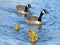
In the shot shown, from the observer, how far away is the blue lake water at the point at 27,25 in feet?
55.6

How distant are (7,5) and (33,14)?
2.80 m

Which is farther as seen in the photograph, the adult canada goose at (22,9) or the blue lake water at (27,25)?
the adult canada goose at (22,9)

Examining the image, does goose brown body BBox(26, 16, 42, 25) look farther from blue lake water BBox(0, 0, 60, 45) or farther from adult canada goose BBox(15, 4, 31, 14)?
adult canada goose BBox(15, 4, 31, 14)

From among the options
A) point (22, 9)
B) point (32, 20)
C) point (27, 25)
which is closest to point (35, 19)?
point (32, 20)

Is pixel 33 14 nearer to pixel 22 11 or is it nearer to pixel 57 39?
pixel 22 11

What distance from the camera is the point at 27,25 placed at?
21.2m

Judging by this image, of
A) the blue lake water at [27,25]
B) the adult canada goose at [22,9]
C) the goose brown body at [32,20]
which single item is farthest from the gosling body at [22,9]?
the goose brown body at [32,20]

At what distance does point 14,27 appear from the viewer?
19078 mm

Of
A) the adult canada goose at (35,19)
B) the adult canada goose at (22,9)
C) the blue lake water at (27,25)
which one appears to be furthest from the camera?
the adult canada goose at (22,9)

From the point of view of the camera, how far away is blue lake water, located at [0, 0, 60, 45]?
17.0 metres

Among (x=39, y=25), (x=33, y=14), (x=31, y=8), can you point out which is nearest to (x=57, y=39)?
(x=39, y=25)

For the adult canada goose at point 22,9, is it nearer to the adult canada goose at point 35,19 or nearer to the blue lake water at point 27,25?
the blue lake water at point 27,25

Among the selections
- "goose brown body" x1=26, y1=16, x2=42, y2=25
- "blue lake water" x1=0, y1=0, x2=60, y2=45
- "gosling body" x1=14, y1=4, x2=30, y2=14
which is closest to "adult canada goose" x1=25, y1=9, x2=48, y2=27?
"goose brown body" x1=26, y1=16, x2=42, y2=25

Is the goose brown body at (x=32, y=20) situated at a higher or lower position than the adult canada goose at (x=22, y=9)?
higher
